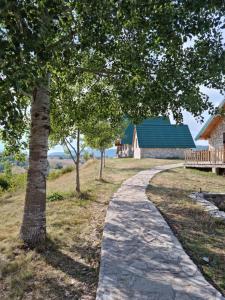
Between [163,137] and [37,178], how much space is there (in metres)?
39.7

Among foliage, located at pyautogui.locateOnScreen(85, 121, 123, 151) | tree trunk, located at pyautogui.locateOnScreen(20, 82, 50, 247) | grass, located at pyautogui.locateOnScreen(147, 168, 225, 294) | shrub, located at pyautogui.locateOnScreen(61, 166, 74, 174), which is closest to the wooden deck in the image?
foliage, located at pyautogui.locateOnScreen(85, 121, 123, 151)

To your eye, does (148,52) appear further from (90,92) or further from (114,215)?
(90,92)

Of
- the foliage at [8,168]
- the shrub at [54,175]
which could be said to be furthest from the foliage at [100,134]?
the shrub at [54,175]

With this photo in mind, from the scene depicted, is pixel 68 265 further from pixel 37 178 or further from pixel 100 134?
pixel 100 134

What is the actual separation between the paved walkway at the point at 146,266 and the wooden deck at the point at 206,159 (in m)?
15.5

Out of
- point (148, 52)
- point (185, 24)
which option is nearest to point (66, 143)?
point (148, 52)

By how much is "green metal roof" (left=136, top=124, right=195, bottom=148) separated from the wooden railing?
1585 cm

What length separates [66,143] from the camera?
15.4 meters

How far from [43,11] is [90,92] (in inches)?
329

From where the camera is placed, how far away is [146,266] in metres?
5.57

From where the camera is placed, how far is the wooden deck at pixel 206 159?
2322 cm

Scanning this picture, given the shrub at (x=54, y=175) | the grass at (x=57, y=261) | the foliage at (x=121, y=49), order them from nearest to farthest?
the foliage at (x=121, y=49)
the grass at (x=57, y=261)
the shrub at (x=54, y=175)

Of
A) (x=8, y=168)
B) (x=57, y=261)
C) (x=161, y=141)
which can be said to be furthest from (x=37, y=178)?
(x=161, y=141)

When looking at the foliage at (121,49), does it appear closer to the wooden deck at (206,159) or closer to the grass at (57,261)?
the grass at (57,261)
